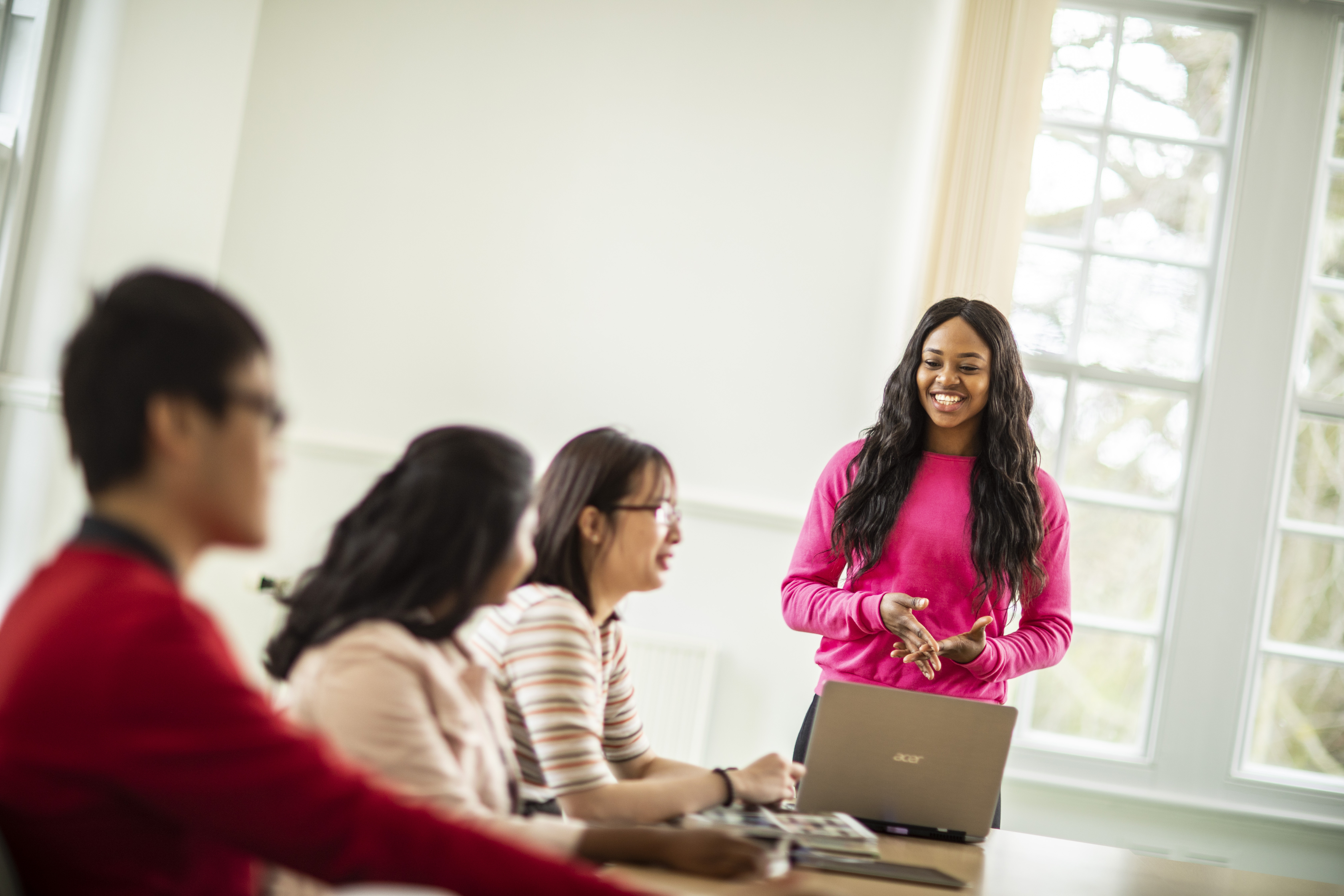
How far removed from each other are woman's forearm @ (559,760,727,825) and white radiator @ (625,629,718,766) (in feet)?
5.83

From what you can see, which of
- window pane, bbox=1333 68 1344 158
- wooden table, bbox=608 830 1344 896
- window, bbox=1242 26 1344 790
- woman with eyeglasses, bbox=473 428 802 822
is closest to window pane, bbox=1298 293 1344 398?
window, bbox=1242 26 1344 790

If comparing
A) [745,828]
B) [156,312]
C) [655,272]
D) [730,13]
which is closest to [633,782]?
[745,828]

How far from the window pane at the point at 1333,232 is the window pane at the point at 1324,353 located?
9cm

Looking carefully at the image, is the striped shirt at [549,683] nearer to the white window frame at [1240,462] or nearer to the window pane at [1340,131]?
the white window frame at [1240,462]

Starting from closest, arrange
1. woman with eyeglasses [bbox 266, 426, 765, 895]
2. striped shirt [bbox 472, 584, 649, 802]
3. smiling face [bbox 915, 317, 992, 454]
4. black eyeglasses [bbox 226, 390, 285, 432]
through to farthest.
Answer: black eyeglasses [bbox 226, 390, 285, 432], woman with eyeglasses [bbox 266, 426, 765, 895], striped shirt [bbox 472, 584, 649, 802], smiling face [bbox 915, 317, 992, 454]

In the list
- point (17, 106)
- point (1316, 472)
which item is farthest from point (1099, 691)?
point (17, 106)

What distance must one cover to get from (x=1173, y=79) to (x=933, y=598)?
238 cm

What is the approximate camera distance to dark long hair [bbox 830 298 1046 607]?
2.18m

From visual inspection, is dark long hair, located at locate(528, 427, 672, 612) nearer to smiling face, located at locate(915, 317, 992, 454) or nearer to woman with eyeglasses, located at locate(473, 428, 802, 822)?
woman with eyeglasses, located at locate(473, 428, 802, 822)

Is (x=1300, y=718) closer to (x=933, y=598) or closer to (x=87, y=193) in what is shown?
(x=933, y=598)

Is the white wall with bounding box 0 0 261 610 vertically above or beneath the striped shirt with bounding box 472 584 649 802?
above

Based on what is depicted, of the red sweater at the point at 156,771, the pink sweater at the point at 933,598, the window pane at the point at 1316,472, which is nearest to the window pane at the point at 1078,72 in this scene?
the window pane at the point at 1316,472

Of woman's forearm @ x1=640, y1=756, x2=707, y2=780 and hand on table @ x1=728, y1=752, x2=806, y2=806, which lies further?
woman's forearm @ x1=640, y1=756, x2=707, y2=780

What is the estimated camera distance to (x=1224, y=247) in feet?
11.6
